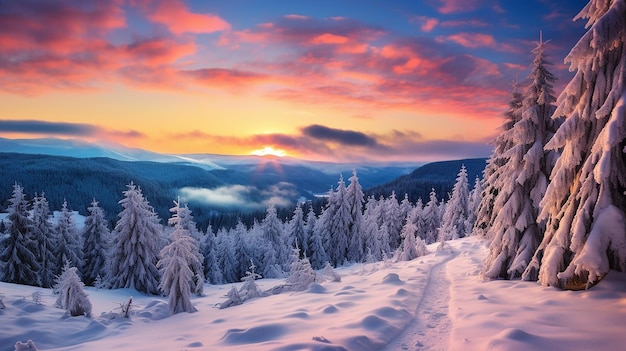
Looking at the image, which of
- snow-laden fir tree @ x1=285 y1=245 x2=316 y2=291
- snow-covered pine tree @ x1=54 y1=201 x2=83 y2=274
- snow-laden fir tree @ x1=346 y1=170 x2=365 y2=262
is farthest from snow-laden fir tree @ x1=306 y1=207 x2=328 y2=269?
snow-laden fir tree @ x1=285 y1=245 x2=316 y2=291

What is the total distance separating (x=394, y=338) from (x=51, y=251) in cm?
4439

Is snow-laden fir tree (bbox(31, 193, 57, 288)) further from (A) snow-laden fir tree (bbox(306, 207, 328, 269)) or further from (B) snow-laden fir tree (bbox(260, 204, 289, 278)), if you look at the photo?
(A) snow-laden fir tree (bbox(306, 207, 328, 269))

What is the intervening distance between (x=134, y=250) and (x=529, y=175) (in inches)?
1185

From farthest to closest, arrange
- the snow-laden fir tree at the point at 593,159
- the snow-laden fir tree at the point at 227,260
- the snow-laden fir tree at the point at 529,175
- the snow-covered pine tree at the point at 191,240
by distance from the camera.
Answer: the snow-laden fir tree at the point at 227,260
the snow-covered pine tree at the point at 191,240
the snow-laden fir tree at the point at 529,175
the snow-laden fir tree at the point at 593,159

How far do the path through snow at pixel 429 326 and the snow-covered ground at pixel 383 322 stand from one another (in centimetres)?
2

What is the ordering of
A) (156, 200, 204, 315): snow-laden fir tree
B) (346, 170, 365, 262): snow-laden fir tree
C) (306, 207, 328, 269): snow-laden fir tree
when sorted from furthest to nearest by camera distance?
(346, 170, 365, 262): snow-laden fir tree
(306, 207, 328, 269): snow-laden fir tree
(156, 200, 204, 315): snow-laden fir tree

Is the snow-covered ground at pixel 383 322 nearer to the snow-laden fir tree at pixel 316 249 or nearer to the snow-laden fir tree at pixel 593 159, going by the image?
→ the snow-laden fir tree at pixel 593 159

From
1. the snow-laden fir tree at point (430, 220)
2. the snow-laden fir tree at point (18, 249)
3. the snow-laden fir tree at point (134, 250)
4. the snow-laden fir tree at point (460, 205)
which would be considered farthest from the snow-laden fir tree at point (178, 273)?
the snow-laden fir tree at point (430, 220)

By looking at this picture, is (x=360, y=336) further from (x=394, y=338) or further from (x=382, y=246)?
(x=382, y=246)

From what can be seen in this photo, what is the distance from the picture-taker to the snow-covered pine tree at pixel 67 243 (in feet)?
127

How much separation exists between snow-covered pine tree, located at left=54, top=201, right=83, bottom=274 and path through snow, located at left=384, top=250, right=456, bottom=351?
40881 mm

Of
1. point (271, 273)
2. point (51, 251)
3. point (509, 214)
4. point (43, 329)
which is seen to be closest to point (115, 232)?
point (51, 251)

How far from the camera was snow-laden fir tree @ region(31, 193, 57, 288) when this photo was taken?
119ft

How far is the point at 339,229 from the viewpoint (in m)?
45.7
